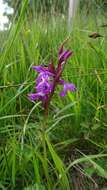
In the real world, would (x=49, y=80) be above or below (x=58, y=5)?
below

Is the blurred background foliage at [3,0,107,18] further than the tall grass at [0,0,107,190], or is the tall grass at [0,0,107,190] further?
the blurred background foliage at [3,0,107,18]

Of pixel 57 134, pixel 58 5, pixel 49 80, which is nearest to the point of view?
pixel 49 80

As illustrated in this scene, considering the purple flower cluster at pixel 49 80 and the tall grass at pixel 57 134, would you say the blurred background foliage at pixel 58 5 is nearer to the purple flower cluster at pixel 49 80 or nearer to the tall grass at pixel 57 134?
the tall grass at pixel 57 134

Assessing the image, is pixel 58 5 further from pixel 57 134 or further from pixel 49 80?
pixel 49 80

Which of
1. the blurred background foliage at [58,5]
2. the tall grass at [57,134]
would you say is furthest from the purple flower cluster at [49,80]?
the blurred background foliage at [58,5]

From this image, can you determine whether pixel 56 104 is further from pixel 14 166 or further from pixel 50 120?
pixel 14 166

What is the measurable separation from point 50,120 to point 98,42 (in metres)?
0.82

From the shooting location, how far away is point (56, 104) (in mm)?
1929

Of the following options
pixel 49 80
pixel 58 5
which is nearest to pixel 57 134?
pixel 49 80

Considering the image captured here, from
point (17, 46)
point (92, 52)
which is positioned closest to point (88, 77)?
point (92, 52)

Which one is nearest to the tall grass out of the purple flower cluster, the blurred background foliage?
the purple flower cluster

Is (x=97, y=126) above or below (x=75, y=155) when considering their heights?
above

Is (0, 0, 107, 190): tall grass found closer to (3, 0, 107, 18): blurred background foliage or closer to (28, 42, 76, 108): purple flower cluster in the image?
(28, 42, 76, 108): purple flower cluster

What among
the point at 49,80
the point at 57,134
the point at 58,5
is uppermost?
the point at 58,5
